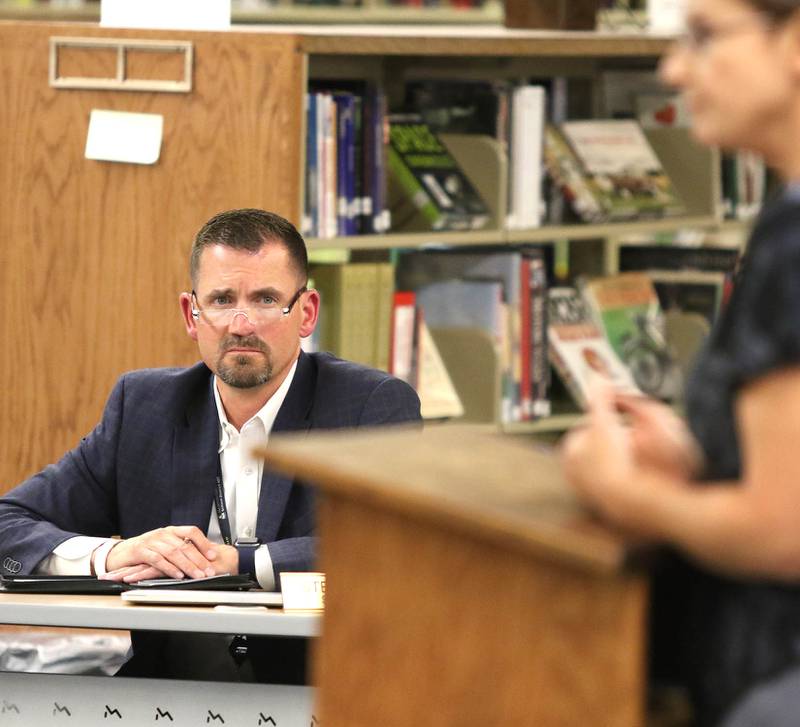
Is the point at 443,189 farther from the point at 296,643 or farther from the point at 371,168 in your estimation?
the point at 296,643

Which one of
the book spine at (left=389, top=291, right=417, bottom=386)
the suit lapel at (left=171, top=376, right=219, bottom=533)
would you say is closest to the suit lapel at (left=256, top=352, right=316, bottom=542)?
the suit lapel at (left=171, top=376, right=219, bottom=533)

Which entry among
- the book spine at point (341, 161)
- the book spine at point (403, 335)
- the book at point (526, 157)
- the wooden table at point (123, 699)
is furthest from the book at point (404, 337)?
the wooden table at point (123, 699)

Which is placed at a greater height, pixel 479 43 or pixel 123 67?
pixel 479 43

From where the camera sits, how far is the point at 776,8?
49.0 inches

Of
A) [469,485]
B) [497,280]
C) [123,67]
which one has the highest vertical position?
[123,67]

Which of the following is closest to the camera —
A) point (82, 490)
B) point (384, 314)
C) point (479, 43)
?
point (82, 490)

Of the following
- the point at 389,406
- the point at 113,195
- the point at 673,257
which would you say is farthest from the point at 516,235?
the point at 389,406

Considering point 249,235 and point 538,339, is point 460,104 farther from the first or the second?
point 249,235

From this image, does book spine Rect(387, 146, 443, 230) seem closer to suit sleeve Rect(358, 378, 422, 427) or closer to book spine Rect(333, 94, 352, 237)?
book spine Rect(333, 94, 352, 237)

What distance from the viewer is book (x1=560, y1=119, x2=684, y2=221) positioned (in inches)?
186

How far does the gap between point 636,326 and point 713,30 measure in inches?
148

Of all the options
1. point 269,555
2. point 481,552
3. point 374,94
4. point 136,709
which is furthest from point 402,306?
point 481,552

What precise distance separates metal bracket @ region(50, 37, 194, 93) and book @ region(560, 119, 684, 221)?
1.47 metres

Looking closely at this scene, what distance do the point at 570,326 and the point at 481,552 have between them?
347cm
